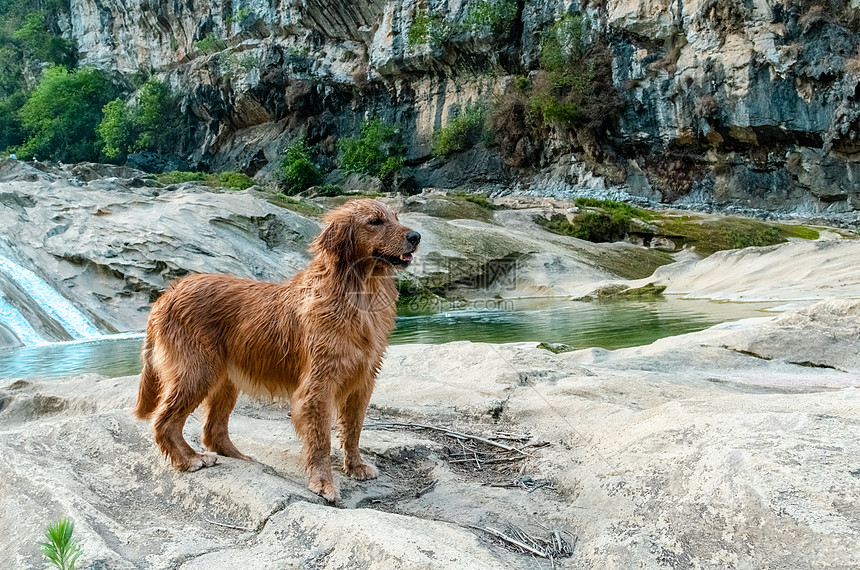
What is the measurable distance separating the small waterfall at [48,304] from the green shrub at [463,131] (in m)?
27.9

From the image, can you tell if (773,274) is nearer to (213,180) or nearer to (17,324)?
(17,324)

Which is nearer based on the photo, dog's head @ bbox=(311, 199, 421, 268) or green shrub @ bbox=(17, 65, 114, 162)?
dog's head @ bbox=(311, 199, 421, 268)

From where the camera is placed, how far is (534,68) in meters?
37.3

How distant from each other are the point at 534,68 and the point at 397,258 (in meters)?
36.5

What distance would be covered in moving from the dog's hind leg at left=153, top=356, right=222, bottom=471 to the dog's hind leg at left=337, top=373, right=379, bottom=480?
70cm

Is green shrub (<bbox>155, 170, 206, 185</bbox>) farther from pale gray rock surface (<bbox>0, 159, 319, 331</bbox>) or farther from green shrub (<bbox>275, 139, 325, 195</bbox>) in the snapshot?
pale gray rock surface (<bbox>0, 159, 319, 331</bbox>)

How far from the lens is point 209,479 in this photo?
3.11 metres

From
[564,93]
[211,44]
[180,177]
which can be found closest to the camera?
[564,93]

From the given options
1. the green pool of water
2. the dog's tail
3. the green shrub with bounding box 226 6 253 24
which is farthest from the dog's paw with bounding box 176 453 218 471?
the green shrub with bounding box 226 6 253 24

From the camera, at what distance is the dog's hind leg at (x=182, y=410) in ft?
10.9

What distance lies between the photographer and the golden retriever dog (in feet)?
11.1

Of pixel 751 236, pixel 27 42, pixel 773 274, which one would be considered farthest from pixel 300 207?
pixel 27 42

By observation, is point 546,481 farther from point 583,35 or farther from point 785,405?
point 583,35

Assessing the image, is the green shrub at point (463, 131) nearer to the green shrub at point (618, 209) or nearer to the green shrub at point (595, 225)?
the green shrub at point (618, 209)
